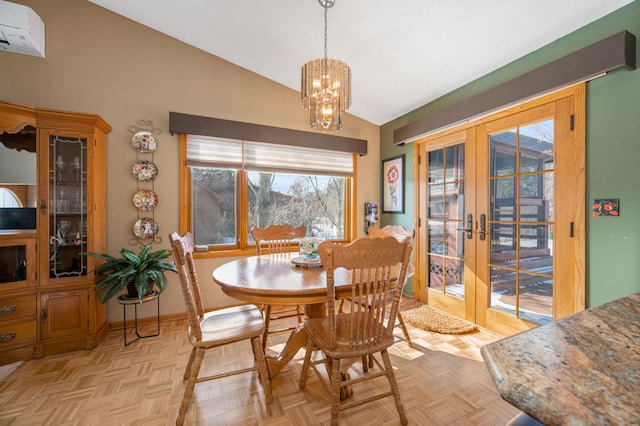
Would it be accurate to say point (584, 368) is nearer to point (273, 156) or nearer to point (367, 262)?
point (367, 262)

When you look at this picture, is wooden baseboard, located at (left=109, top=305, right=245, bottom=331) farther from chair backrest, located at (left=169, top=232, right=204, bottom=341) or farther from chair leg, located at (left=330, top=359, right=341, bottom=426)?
chair leg, located at (left=330, top=359, right=341, bottom=426)

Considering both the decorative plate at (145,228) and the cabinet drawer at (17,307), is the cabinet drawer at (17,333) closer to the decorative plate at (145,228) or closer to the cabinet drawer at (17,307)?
the cabinet drawer at (17,307)

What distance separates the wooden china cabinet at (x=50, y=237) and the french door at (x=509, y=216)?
3554 millimetres

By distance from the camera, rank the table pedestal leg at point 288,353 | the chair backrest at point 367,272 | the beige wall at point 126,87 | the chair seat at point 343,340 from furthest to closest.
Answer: the beige wall at point 126,87, the table pedestal leg at point 288,353, the chair seat at point 343,340, the chair backrest at point 367,272

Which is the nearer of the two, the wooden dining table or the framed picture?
the wooden dining table

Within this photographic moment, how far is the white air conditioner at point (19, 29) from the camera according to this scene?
2.15 metres

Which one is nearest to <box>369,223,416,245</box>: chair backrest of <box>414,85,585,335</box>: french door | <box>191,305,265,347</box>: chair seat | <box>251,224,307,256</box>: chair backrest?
<box>414,85,585,335</box>: french door

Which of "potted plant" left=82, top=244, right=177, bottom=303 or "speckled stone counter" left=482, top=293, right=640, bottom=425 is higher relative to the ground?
"speckled stone counter" left=482, top=293, right=640, bottom=425

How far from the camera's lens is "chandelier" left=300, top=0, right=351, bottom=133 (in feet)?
6.84

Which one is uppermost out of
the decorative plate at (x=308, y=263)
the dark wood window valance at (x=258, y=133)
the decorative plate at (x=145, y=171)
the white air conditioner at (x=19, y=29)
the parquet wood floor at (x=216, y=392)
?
the white air conditioner at (x=19, y=29)

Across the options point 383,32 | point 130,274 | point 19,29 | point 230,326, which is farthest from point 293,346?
point 19,29

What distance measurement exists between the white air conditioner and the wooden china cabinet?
68cm

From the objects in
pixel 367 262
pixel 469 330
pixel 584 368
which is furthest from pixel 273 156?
pixel 584 368

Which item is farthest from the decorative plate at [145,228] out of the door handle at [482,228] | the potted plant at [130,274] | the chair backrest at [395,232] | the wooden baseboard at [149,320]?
the door handle at [482,228]
